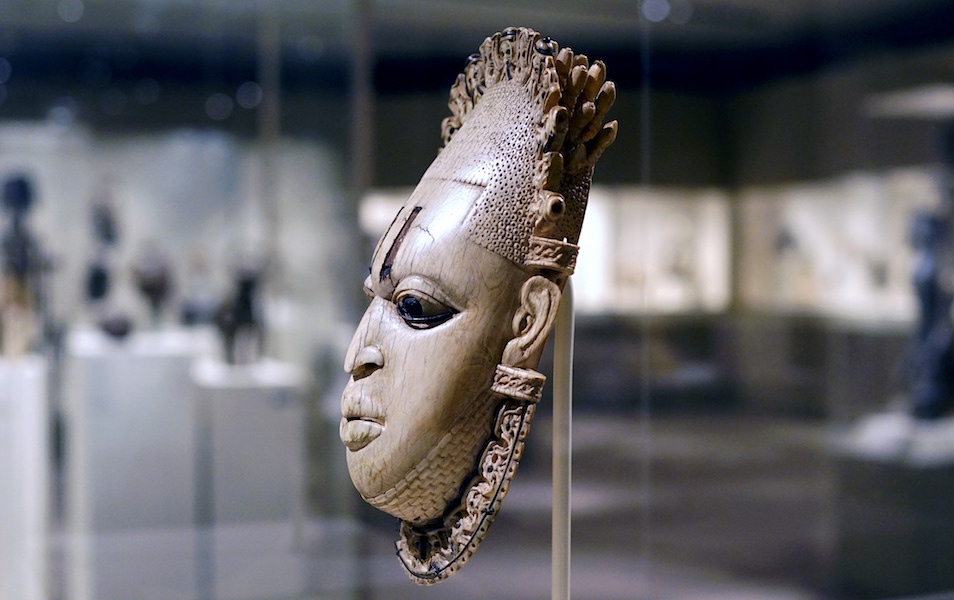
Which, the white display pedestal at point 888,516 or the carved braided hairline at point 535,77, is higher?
the carved braided hairline at point 535,77

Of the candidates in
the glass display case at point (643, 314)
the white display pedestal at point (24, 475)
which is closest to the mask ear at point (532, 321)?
the glass display case at point (643, 314)

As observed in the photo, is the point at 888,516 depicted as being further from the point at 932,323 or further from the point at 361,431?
the point at 361,431

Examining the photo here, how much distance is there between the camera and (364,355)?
1.28 m

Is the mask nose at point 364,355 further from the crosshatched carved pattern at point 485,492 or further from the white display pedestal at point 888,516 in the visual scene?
the white display pedestal at point 888,516

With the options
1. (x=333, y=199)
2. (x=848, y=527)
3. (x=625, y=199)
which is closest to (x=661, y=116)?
(x=625, y=199)

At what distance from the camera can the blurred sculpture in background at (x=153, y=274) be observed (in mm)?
4246

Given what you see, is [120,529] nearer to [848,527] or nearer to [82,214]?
[82,214]

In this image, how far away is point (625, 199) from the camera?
378 cm

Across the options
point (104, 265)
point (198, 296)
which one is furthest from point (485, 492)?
point (104, 265)

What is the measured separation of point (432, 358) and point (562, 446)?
31cm

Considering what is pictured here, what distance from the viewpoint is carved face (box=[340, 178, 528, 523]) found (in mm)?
1212

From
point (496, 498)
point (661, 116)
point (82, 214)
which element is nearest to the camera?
point (496, 498)

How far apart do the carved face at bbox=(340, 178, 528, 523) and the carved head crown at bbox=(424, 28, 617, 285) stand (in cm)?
3

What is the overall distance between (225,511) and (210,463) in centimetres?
25
